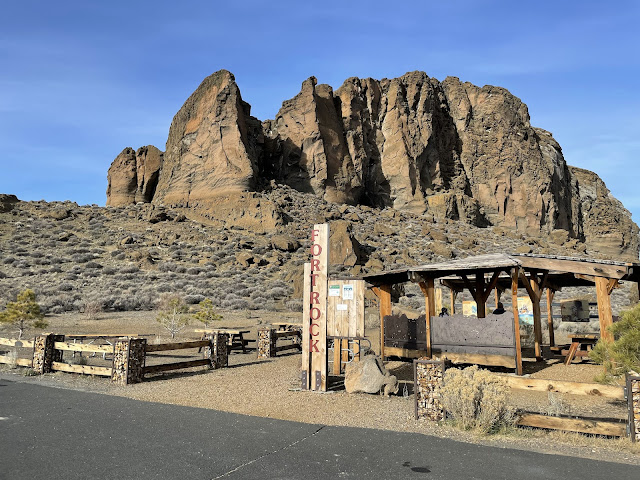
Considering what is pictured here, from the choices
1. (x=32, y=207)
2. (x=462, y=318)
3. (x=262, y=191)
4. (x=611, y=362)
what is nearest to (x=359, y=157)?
(x=262, y=191)

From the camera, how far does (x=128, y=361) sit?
33.2 ft

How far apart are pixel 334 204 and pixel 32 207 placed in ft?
119

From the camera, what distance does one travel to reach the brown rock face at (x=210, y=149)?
52438 millimetres

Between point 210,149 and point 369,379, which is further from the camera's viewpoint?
point 210,149

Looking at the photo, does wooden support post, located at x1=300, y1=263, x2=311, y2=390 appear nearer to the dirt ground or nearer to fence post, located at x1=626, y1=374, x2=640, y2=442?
the dirt ground

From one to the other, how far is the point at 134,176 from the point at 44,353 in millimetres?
60047

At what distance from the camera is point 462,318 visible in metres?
12.1

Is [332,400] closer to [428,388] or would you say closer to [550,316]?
[428,388]

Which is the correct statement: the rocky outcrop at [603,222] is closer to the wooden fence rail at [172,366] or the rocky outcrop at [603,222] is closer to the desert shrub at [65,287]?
the desert shrub at [65,287]

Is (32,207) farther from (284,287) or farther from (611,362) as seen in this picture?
(611,362)

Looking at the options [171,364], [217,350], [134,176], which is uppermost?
[134,176]

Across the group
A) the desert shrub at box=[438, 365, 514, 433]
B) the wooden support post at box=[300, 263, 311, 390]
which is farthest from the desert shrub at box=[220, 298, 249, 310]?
the desert shrub at box=[438, 365, 514, 433]

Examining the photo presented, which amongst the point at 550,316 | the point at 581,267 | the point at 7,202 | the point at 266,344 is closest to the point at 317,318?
the point at 266,344

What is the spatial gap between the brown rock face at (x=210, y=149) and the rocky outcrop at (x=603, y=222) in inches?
2798
